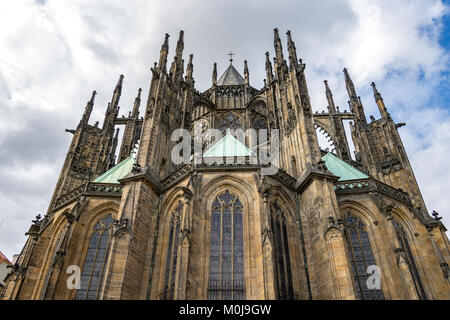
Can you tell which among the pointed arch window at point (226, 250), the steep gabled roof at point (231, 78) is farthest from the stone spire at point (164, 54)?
the pointed arch window at point (226, 250)

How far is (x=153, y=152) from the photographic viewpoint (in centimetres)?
1916

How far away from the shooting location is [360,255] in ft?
55.1

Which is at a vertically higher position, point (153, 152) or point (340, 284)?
point (153, 152)

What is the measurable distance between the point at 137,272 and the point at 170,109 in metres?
11.3

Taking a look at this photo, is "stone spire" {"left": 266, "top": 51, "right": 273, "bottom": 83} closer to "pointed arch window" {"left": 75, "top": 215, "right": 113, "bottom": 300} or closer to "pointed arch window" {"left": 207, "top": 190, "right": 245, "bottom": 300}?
"pointed arch window" {"left": 207, "top": 190, "right": 245, "bottom": 300}

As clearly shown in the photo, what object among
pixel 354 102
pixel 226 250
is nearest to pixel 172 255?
pixel 226 250

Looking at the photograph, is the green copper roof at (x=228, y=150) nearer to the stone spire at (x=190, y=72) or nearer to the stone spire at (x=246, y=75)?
the stone spire at (x=190, y=72)

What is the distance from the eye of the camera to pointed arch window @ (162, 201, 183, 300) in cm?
1444

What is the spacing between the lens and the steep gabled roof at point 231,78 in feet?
118

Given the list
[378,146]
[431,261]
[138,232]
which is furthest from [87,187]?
[378,146]

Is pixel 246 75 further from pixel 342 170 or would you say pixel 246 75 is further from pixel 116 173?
pixel 116 173

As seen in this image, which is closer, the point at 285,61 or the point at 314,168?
the point at 314,168

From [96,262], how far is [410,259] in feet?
53.2

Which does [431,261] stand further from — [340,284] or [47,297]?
[47,297]
